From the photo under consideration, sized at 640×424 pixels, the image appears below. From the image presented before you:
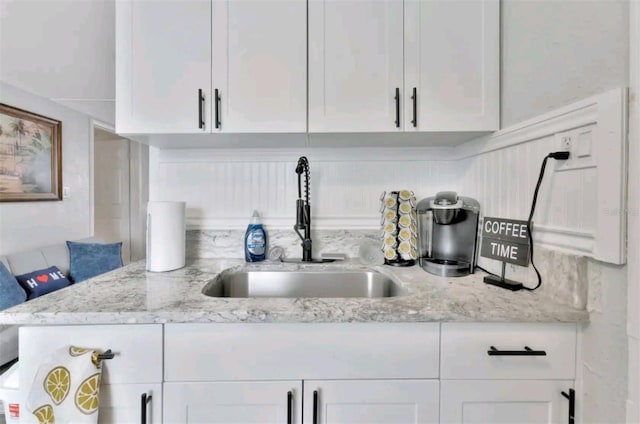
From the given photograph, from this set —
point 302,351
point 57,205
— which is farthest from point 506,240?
point 57,205

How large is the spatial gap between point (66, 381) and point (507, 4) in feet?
6.18

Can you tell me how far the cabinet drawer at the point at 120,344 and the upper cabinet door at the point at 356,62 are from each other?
92 cm

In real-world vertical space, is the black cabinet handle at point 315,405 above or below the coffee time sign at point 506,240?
below

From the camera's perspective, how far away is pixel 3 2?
158cm

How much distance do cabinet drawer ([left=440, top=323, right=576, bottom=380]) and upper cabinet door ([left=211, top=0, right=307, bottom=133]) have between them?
92 centimetres

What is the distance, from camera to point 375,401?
31.9 inches

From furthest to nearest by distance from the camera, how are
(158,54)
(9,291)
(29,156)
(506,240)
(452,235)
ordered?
1. (29,156)
2. (9,291)
3. (452,235)
4. (158,54)
5. (506,240)

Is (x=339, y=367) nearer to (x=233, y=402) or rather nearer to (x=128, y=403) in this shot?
(x=233, y=402)

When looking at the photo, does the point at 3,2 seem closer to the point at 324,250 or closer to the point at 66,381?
the point at 66,381

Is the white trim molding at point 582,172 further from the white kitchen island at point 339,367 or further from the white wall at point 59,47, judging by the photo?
the white wall at point 59,47

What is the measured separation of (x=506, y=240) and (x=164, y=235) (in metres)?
1.33

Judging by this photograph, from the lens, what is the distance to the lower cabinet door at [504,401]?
806mm

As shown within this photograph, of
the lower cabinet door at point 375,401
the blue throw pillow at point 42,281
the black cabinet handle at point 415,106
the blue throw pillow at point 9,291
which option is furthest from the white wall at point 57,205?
the black cabinet handle at point 415,106

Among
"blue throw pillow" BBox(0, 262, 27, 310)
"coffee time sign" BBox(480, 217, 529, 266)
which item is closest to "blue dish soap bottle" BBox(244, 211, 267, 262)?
"coffee time sign" BBox(480, 217, 529, 266)
